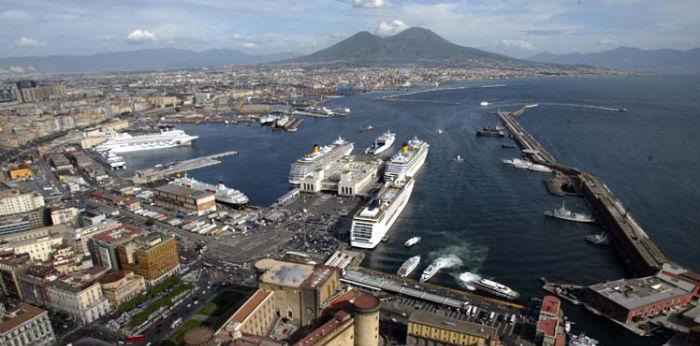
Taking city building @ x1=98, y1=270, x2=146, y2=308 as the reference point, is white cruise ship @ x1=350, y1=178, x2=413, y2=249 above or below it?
above

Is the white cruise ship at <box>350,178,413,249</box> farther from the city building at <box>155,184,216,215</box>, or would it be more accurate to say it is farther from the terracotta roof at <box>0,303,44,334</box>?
the terracotta roof at <box>0,303,44,334</box>

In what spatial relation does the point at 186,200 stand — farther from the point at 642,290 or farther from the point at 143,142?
the point at 143,142

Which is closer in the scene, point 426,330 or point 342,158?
point 426,330

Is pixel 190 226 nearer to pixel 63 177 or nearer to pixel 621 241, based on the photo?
pixel 63 177

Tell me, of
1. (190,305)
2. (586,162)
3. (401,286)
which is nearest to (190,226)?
(190,305)

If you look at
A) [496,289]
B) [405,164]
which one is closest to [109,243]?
[496,289]

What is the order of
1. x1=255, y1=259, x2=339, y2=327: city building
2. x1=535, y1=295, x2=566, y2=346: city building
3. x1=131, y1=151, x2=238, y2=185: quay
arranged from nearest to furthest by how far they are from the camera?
1. x1=535, y1=295, x2=566, y2=346: city building
2. x1=255, y1=259, x2=339, y2=327: city building
3. x1=131, y1=151, x2=238, y2=185: quay

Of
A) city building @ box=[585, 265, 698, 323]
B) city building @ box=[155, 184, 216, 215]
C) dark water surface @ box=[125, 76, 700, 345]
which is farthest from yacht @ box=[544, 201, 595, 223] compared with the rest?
city building @ box=[155, 184, 216, 215]
